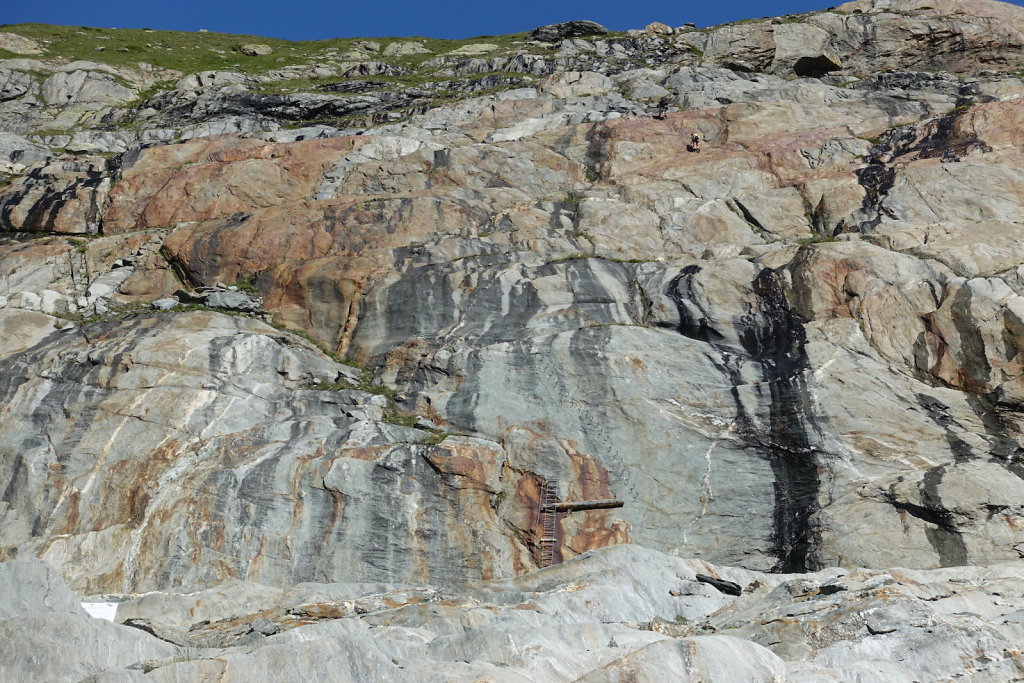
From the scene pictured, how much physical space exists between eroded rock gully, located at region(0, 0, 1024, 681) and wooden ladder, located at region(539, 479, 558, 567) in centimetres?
21

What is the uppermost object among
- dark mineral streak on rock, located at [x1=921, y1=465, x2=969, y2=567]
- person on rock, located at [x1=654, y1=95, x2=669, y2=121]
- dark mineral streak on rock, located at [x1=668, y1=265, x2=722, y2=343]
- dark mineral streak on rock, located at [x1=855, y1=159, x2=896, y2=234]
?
person on rock, located at [x1=654, y1=95, x2=669, y2=121]

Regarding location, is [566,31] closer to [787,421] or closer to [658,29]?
[658,29]

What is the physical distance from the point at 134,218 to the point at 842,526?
27.2 metres

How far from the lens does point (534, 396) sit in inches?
840

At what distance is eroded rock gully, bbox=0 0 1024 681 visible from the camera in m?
13.8

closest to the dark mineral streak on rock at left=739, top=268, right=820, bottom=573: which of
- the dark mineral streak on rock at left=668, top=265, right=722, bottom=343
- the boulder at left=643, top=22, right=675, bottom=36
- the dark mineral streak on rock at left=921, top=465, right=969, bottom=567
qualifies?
the dark mineral streak on rock at left=668, top=265, right=722, bottom=343

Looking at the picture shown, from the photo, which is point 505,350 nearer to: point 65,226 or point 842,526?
point 842,526

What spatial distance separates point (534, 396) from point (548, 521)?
340cm

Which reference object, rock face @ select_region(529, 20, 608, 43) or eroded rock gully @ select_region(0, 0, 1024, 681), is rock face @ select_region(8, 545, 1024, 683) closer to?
eroded rock gully @ select_region(0, 0, 1024, 681)

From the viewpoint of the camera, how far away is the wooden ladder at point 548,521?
742 inches

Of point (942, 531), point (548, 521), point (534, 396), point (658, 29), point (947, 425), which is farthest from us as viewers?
point (658, 29)

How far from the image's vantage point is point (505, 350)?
22406 mm

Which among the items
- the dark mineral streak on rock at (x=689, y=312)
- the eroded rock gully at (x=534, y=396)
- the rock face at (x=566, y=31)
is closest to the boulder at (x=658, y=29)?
the rock face at (x=566, y=31)

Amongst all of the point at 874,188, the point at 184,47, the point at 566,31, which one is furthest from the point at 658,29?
the point at 184,47
